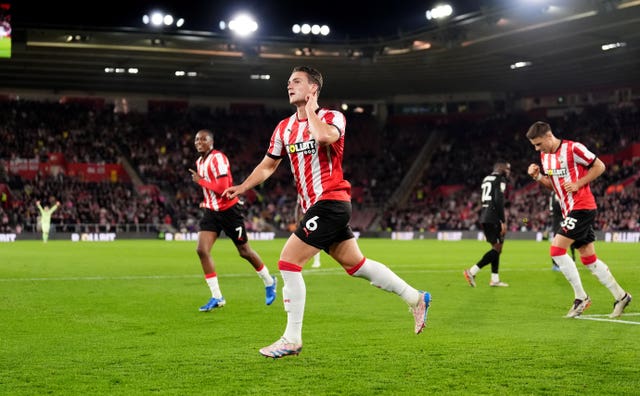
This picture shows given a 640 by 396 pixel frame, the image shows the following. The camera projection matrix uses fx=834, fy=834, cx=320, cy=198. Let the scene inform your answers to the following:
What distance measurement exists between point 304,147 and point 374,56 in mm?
44985

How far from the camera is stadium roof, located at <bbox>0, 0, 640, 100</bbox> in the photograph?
4300 centimetres

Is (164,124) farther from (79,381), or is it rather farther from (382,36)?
(79,381)

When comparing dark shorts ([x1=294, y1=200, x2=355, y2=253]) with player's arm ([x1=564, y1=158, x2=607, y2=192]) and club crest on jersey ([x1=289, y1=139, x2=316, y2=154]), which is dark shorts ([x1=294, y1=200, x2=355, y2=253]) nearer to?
club crest on jersey ([x1=289, y1=139, x2=316, y2=154])

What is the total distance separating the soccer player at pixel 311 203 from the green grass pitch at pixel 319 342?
0.50 m

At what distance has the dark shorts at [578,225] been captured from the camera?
36.0 feet

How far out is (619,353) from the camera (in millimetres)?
7840

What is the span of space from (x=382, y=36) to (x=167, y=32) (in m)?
12.9

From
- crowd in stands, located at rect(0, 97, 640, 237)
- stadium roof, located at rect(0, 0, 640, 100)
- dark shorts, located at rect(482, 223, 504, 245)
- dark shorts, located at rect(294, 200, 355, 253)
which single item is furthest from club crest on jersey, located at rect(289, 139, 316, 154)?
crowd in stands, located at rect(0, 97, 640, 237)

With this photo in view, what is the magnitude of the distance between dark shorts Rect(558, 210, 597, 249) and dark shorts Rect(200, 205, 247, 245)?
179 inches

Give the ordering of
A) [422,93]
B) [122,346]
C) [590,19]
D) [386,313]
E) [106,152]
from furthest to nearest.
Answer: [422,93] < [106,152] < [590,19] < [386,313] < [122,346]

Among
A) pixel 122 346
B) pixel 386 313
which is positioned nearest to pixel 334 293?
pixel 386 313

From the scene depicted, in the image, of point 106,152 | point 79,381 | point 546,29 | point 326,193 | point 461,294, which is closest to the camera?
point 79,381

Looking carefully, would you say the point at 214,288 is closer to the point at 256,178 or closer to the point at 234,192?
the point at 234,192

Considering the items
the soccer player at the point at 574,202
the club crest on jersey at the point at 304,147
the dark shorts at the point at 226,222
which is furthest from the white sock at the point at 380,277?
the dark shorts at the point at 226,222
